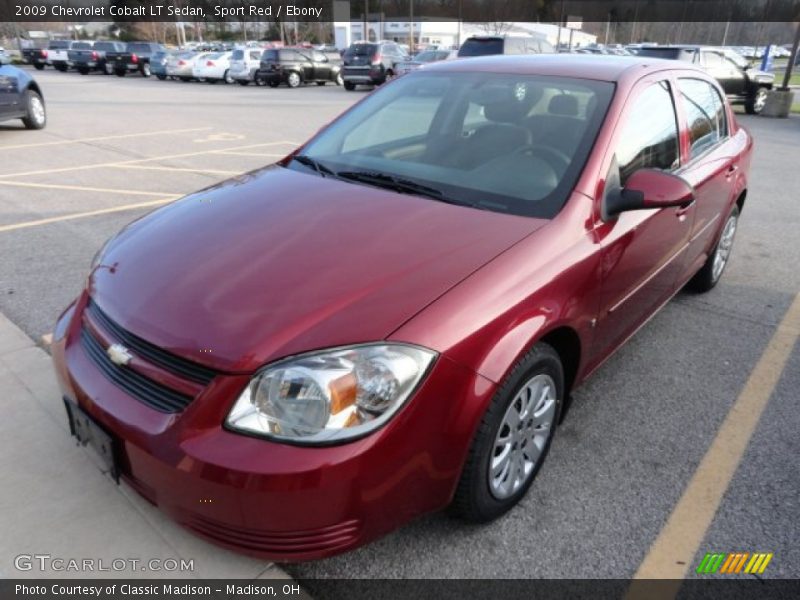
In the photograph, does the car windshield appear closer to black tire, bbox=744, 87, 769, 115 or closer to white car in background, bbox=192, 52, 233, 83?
black tire, bbox=744, 87, 769, 115

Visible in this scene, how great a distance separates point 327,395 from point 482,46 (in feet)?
55.1

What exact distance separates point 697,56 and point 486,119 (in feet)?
47.3

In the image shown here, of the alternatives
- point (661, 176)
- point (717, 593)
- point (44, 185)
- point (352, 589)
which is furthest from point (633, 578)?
point (44, 185)

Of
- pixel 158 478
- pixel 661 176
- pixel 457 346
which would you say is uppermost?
pixel 661 176

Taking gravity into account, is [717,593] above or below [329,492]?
below

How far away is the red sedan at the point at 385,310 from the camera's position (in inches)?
69.8

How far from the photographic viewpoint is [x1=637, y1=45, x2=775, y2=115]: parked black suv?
1487 centimetres

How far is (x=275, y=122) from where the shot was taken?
13273mm

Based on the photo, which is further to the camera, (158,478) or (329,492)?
(158,478)

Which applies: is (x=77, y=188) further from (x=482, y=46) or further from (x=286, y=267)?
(x=482, y=46)

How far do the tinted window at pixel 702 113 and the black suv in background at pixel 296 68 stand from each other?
21672 mm

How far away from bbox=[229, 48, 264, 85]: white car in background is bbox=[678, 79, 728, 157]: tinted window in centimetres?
2300

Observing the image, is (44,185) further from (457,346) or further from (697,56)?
(697,56)

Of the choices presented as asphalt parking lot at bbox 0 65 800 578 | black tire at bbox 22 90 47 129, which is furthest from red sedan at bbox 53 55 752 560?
black tire at bbox 22 90 47 129
